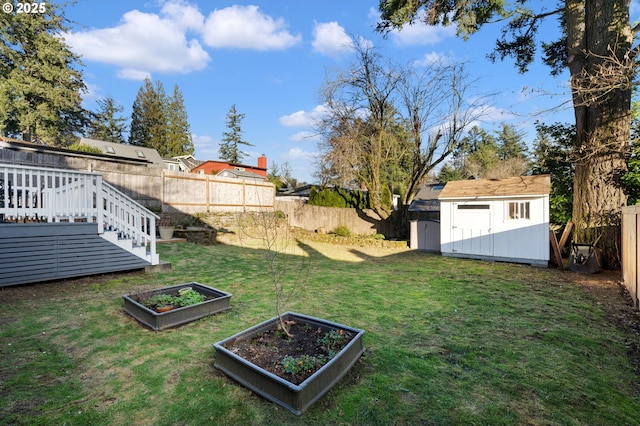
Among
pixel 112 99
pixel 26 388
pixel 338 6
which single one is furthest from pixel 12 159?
pixel 112 99

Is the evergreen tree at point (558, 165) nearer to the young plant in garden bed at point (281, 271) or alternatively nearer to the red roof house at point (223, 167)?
the young plant in garden bed at point (281, 271)

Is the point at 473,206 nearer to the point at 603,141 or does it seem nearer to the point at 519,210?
the point at 519,210

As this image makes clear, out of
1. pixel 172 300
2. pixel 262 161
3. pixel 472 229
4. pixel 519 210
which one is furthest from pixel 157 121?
pixel 519 210

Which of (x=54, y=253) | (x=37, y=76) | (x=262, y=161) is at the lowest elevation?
(x=54, y=253)

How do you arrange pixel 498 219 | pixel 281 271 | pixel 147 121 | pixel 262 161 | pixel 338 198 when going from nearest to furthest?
1. pixel 281 271
2. pixel 498 219
3. pixel 338 198
4. pixel 147 121
5. pixel 262 161

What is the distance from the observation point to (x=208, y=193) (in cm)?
1263

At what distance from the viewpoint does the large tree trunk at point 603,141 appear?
23.0ft

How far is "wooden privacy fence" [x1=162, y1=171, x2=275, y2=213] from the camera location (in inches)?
455

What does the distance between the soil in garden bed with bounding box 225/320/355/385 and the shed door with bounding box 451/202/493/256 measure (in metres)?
7.74

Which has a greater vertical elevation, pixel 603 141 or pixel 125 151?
pixel 125 151

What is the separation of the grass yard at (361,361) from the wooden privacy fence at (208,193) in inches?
263

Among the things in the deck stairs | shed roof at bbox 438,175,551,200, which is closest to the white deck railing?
the deck stairs

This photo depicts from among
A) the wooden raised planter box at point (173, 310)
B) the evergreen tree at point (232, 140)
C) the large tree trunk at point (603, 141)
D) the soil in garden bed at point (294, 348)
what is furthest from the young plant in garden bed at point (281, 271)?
the evergreen tree at point (232, 140)

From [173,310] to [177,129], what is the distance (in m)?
38.4
